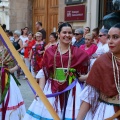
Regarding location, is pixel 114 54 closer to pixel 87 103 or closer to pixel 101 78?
pixel 101 78

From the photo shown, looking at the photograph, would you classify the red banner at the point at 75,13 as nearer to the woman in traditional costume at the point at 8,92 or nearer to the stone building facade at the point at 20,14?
the stone building facade at the point at 20,14

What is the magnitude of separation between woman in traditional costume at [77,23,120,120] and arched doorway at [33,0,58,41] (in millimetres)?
11021

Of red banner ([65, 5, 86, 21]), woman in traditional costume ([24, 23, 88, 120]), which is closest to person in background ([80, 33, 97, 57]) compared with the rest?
woman in traditional costume ([24, 23, 88, 120])

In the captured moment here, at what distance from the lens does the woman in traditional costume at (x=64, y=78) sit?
4.73 m

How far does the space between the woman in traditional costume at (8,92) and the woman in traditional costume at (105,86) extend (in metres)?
2.47

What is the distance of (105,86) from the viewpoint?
307 cm

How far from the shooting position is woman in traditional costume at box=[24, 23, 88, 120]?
186 inches

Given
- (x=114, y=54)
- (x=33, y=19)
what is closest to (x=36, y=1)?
(x=33, y=19)

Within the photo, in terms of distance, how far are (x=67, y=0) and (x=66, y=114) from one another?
8838mm

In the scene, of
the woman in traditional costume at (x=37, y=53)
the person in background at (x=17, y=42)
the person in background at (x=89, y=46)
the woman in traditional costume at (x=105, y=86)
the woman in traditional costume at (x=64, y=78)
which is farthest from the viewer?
the person in background at (x=17, y=42)

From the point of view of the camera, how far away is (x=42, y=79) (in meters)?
4.91

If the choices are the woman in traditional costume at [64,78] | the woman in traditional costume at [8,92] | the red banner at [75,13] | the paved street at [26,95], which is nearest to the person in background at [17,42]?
the paved street at [26,95]

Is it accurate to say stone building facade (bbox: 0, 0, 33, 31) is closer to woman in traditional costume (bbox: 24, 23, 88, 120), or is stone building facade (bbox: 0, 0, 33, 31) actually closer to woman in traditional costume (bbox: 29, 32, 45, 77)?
woman in traditional costume (bbox: 29, 32, 45, 77)

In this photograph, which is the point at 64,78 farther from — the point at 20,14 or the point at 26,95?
the point at 20,14
